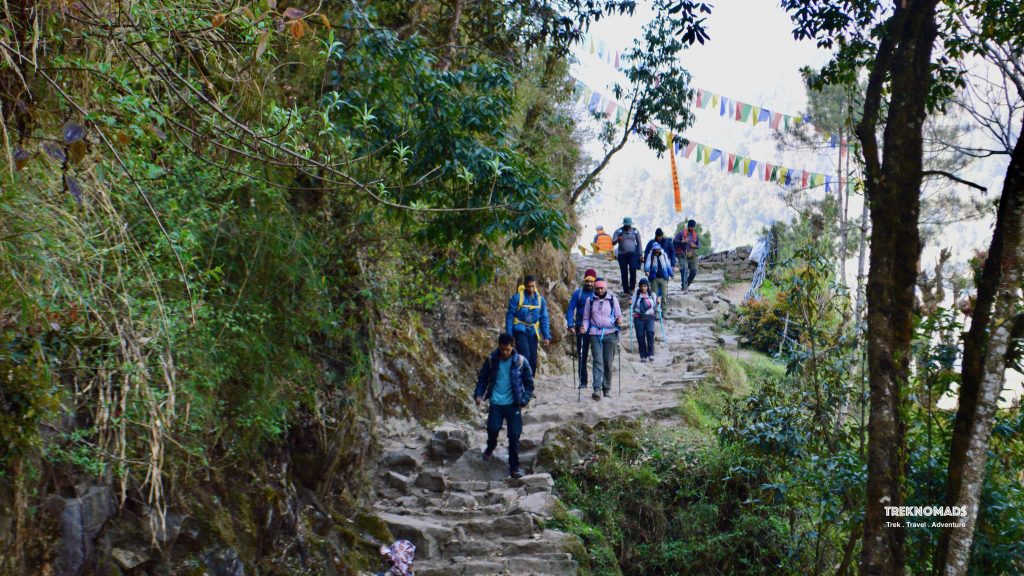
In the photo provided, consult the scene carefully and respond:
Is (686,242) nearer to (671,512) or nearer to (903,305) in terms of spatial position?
(671,512)

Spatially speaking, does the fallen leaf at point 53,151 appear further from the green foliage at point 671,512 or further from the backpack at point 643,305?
the backpack at point 643,305

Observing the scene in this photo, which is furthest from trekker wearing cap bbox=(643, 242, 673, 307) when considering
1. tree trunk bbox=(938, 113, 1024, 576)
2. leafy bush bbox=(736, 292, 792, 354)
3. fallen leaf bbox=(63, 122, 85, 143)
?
fallen leaf bbox=(63, 122, 85, 143)

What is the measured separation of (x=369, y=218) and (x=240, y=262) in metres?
1.35

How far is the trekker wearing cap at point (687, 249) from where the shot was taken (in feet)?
67.3

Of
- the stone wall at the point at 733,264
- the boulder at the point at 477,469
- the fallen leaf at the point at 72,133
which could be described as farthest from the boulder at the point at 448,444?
the stone wall at the point at 733,264

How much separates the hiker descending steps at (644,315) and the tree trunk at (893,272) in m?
8.17

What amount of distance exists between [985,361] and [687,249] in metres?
Answer: 17.0

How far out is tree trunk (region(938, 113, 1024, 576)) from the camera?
4.19 meters

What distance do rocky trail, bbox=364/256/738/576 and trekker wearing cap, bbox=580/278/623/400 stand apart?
701 mm

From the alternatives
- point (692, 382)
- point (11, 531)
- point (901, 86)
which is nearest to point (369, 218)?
point (11, 531)

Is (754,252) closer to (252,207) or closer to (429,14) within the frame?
(429,14)

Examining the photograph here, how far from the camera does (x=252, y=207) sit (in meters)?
6.42

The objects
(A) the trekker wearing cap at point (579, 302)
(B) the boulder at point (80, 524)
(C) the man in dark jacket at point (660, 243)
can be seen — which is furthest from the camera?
(C) the man in dark jacket at point (660, 243)

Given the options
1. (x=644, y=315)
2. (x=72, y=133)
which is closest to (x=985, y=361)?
(x=72, y=133)
